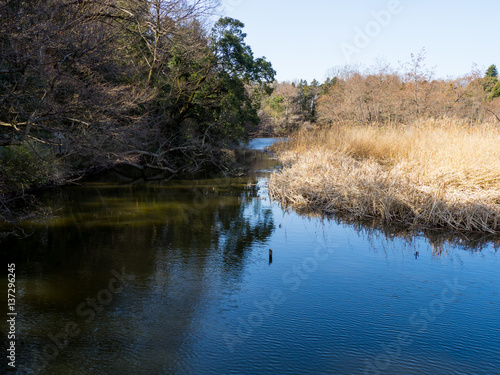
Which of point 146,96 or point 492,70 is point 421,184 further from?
point 492,70

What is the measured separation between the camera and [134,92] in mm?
13625

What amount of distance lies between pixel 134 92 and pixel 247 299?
10513 millimetres

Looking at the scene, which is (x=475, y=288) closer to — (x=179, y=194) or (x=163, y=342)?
(x=163, y=342)

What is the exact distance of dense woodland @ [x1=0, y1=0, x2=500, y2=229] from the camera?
264 inches

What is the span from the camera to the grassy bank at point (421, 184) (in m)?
7.99

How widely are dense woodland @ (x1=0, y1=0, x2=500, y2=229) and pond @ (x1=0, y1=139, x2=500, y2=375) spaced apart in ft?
6.35

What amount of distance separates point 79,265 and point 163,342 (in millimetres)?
2629

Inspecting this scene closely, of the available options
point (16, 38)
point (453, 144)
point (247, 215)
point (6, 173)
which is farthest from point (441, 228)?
point (6, 173)


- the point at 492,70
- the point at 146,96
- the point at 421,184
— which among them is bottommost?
the point at 421,184

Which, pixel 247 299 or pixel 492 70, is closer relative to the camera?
pixel 247 299

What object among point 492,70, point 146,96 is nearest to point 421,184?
point 146,96

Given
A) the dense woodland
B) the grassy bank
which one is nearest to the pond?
the grassy bank

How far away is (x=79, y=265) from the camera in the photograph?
593 centimetres

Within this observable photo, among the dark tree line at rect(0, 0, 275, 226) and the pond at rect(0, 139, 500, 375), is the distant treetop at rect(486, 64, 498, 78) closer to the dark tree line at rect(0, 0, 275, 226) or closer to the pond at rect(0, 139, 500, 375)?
the dark tree line at rect(0, 0, 275, 226)
